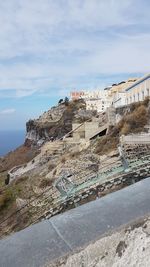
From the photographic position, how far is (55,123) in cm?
6638

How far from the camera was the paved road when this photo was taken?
156cm

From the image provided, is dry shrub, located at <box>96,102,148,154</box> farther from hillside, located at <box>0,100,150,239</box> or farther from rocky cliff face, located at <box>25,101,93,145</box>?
→ rocky cliff face, located at <box>25,101,93,145</box>

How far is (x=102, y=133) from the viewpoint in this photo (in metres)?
38.7

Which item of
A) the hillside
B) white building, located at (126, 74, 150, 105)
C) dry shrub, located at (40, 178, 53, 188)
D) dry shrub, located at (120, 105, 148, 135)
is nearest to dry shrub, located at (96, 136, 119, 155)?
the hillside

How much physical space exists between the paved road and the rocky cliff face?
55.6m

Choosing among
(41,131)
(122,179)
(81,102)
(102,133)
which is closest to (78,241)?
(122,179)

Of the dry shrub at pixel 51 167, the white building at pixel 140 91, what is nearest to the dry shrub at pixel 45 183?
the dry shrub at pixel 51 167

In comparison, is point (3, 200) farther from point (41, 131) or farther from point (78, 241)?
point (41, 131)

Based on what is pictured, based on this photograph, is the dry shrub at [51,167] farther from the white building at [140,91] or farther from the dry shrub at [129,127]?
the white building at [140,91]

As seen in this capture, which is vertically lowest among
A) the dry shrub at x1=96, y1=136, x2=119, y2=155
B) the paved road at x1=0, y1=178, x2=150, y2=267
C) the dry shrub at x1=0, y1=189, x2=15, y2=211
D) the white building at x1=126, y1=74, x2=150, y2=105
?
the dry shrub at x1=0, y1=189, x2=15, y2=211

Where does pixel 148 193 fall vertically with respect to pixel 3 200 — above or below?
above

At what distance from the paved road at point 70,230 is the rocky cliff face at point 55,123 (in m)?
55.6

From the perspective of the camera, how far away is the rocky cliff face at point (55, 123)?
61.3 m

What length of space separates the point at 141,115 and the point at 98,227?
1043 inches
